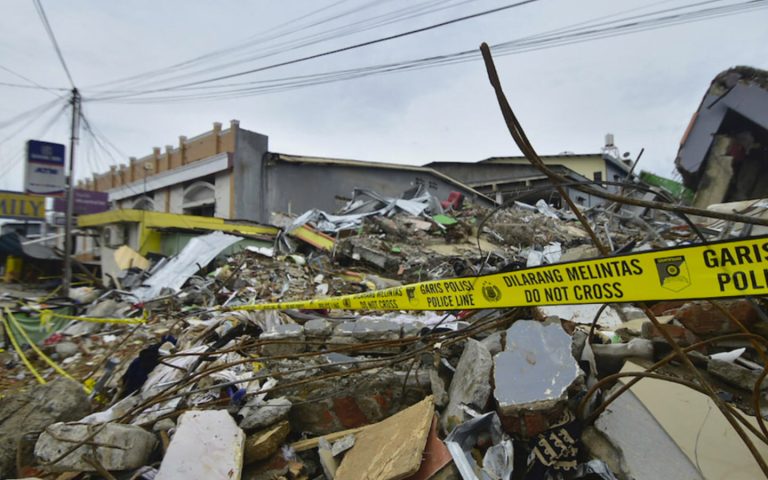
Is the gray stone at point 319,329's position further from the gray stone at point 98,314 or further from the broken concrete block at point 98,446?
the gray stone at point 98,314

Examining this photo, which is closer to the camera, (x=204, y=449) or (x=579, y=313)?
(x=204, y=449)

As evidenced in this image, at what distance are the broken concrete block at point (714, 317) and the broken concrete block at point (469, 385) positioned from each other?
154 cm

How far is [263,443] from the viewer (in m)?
2.53

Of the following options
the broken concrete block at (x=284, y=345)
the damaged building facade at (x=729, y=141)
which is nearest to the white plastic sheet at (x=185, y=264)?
the broken concrete block at (x=284, y=345)

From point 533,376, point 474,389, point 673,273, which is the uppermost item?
point 673,273

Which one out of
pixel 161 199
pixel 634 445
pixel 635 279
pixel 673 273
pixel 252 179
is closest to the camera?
pixel 673 273

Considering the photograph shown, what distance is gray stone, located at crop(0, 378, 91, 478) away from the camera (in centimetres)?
266

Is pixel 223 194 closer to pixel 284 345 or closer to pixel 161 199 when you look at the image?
pixel 161 199

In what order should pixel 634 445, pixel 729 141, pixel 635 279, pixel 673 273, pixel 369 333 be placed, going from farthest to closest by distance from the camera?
1. pixel 729 141
2. pixel 369 333
3. pixel 634 445
4. pixel 635 279
5. pixel 673 273

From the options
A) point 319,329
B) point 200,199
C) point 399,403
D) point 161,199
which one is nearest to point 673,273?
point 399,403

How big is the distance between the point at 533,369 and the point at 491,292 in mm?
519

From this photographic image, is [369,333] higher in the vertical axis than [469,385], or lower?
higher

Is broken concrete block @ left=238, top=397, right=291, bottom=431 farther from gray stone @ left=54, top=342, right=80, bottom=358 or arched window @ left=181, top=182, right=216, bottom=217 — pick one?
arched window @ left=181, top=182, right=216, bottom=217

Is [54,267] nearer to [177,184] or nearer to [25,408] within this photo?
[177,184]
